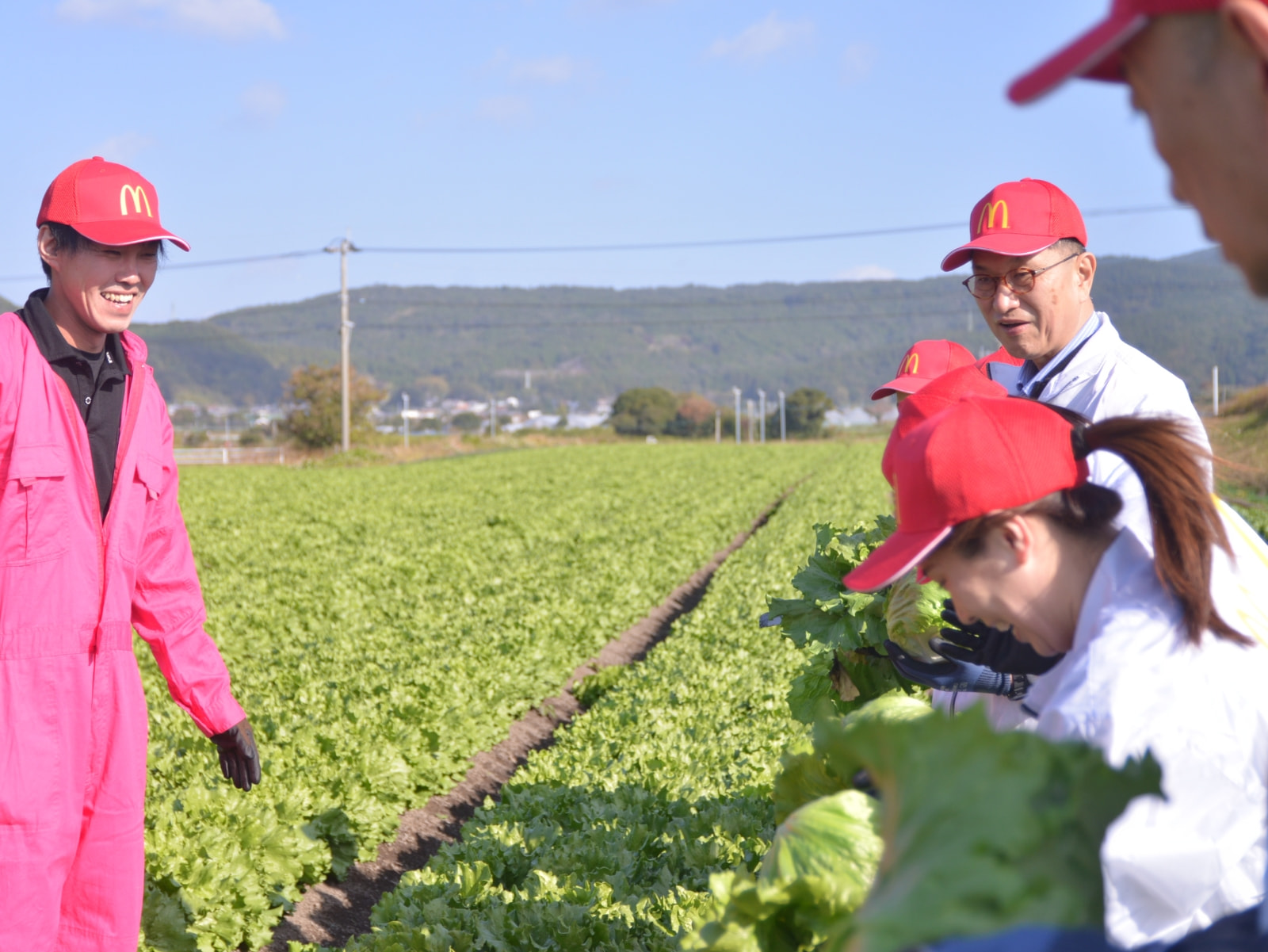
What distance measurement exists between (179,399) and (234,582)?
6664 inches

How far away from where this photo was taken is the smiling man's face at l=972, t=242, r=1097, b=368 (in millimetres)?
3117

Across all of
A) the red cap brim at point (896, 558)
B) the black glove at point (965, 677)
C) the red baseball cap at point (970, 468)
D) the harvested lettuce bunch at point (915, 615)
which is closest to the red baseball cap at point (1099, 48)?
the red baseball cap at point (970, 468)

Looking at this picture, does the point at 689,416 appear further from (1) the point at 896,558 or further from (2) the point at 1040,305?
(1) the point at 896,558

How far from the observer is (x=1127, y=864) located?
1325mm

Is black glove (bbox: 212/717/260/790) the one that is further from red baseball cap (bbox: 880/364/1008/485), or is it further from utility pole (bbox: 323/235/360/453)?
utility pole (bbox: 323/235/360/453)

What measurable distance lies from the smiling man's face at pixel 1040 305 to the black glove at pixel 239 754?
2476 millimetres

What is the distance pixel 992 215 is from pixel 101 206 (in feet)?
7.77

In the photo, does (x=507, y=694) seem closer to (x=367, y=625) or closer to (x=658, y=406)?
(x=367, y=625)

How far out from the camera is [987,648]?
2.20 metres

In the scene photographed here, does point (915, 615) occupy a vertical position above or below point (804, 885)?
above

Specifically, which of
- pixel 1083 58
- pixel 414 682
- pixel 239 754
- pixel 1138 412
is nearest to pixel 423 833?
pixel 414 682

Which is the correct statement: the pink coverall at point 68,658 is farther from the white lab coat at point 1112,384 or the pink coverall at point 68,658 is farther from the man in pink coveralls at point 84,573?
the white lab coat at point 1112,384

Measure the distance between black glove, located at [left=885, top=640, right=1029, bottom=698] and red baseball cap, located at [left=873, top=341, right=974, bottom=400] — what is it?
1.07 metres

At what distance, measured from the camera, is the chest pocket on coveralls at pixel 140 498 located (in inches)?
112
